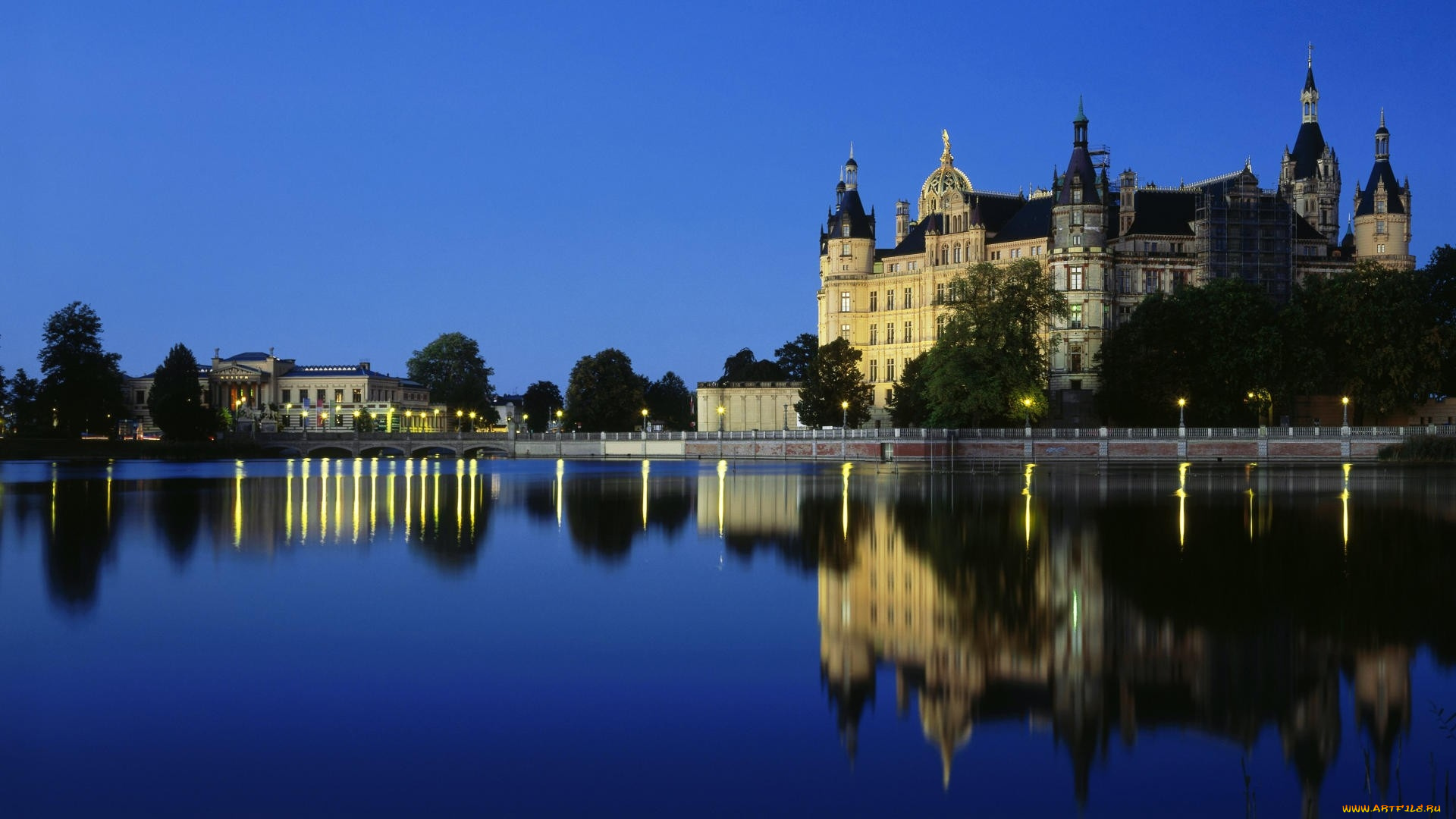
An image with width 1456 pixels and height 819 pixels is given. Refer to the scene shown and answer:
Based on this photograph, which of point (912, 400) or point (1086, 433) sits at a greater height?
point (912, 400)

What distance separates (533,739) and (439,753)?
893mm

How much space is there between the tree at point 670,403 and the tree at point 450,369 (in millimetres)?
20101

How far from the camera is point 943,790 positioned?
10805 millimetres

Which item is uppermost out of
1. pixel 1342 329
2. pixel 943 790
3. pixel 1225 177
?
pixel 1225 177

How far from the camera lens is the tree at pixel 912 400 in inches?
3634

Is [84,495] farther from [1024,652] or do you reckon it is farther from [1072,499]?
[1024,652]

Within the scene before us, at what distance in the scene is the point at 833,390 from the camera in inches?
4208

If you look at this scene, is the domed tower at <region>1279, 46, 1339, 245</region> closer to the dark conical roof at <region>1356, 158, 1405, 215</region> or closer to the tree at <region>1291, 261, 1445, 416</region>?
the dark conical roof at <region>1356, 158, 1405, 215</region>

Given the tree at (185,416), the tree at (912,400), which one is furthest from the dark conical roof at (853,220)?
the tree at (185,416)

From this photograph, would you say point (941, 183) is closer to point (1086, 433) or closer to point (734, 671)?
point (1086, 433)

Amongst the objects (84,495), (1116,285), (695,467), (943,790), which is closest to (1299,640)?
(943,790)

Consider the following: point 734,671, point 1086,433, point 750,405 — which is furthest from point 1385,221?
point 734,671

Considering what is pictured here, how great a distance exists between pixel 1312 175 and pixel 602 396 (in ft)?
211

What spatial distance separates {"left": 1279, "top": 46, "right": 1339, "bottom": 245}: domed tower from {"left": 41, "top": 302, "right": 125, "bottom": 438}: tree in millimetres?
97536
